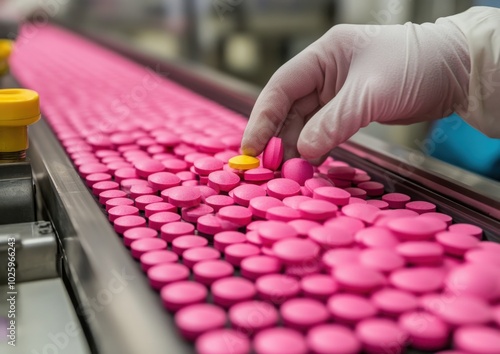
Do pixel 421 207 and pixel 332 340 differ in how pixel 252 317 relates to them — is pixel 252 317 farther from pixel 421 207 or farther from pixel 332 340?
pixel 421 207

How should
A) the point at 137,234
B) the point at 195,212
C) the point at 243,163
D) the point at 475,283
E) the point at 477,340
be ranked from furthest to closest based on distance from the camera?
1. the point at 243,163
2. the point at 195,212
3. the point at 137,234
4. the point at 475,283
5. the point at 477,340

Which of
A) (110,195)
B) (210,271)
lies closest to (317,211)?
(210,271)

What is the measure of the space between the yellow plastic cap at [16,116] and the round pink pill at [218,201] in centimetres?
46

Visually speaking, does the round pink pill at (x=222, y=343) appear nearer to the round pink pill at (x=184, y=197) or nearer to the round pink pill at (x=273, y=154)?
the round pink pill at (x=184, y=197)

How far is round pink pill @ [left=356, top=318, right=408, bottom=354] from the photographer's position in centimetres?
68

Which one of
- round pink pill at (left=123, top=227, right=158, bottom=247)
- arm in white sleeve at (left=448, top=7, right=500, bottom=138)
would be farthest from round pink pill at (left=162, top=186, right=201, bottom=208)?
arm in white sleeve at (left=448, top=7, right=500, bottom=138)

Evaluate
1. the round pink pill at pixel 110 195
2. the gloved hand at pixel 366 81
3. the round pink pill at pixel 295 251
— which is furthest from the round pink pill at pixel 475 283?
the round pink pill at pixel 110 195

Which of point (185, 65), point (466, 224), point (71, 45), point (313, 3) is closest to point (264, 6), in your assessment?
point (313, 3)

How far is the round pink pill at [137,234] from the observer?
100cm

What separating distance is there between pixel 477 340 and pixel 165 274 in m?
0.47

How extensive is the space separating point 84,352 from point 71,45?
144 inches

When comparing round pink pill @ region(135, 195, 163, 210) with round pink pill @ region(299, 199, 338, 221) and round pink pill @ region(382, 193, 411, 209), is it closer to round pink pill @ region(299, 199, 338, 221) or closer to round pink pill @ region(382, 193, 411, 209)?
round pink pill @ region(299, 199, 338, 221)

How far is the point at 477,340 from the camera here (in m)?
0.67

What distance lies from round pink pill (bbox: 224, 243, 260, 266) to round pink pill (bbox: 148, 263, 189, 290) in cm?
8
